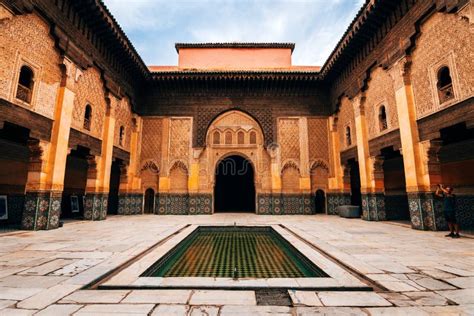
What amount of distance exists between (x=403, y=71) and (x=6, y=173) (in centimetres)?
1227

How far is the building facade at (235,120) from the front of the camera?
6066 mm

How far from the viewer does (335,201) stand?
11.3 metres

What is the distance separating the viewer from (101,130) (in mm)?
9172

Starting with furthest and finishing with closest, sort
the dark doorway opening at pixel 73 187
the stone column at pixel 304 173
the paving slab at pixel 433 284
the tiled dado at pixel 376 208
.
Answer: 1. the stone column at pixel 304 173
2. the dark doorway opening at pixel 73 187
3. the tiled dado at pixel 376 208
4. the paving slab at pixel 433 284

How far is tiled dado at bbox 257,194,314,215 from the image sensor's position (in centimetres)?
1136

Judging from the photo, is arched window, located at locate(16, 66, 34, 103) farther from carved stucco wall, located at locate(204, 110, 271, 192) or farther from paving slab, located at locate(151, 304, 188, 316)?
carved stucco wall, located at locate(204, 110, 271, 192)

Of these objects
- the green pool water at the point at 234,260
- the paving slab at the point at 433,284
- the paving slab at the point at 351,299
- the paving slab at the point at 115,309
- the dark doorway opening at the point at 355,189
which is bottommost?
the green pool water at the point at 234,260

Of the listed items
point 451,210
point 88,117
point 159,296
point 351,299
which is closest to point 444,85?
point 451,210

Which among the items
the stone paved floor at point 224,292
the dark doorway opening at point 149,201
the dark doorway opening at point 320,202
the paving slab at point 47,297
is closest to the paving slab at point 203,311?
the stone paved floor at point 224,292

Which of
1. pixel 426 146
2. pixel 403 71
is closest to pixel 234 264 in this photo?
pixel 426 146

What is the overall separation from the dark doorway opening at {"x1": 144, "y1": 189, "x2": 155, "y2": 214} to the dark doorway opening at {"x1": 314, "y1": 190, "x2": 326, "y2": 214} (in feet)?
25.5

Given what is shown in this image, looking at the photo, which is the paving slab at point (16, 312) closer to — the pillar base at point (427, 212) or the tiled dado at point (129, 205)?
the pillar base at point (427, 212)

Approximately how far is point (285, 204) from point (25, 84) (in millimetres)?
10020

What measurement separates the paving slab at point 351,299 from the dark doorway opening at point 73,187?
33.5 ft
